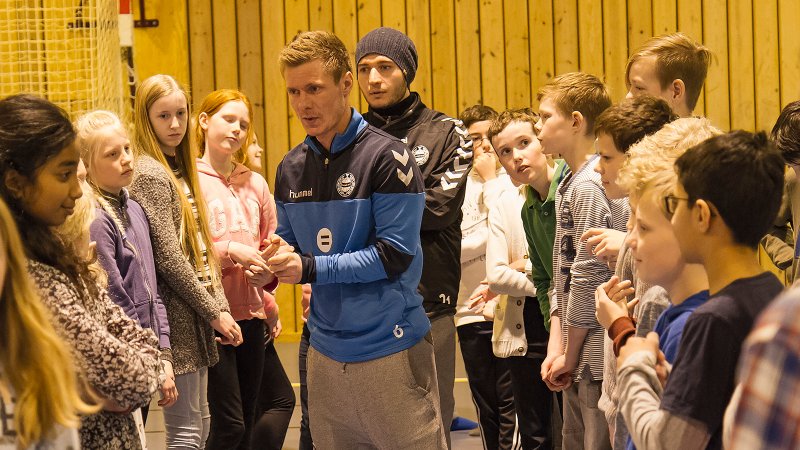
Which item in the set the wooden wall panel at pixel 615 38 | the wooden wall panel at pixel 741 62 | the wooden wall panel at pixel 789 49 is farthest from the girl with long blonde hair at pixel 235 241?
the wooden wall panel at pixel 789 49

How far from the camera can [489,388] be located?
4758mm

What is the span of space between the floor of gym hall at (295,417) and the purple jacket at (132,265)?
197 centimetres

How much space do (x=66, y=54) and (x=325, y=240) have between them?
414 centimetres

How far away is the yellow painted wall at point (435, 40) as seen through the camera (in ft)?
24.6

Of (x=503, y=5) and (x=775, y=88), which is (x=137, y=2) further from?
(x=775, y=88)

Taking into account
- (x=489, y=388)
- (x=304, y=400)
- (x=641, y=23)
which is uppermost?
(x=641, y=23)

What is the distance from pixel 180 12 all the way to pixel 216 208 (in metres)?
3.65

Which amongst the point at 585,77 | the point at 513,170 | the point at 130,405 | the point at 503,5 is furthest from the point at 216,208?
the point at 503,5

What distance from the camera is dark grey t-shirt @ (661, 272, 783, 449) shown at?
65.8 inches

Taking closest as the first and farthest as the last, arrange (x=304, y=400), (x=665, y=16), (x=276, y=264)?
(x=276, y=264) < (x=304, y=400) < (x=665, y=16)

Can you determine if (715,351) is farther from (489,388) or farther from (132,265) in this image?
(489,388)

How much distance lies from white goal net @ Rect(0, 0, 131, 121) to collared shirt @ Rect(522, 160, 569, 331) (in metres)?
3.21

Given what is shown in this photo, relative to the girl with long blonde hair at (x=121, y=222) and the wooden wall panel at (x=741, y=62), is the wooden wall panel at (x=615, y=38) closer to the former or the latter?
the wooden wall panel at (x=741, y=62)

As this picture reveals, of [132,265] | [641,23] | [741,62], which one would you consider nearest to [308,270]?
[132,265]
